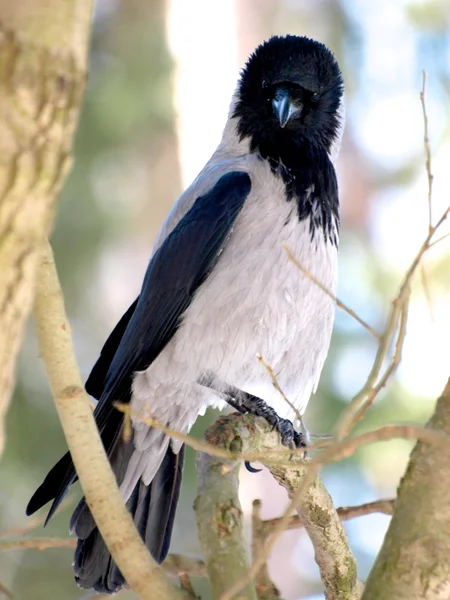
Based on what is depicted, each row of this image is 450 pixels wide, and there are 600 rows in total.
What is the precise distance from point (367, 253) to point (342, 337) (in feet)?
3.37

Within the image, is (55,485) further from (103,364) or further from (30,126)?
(30,126)

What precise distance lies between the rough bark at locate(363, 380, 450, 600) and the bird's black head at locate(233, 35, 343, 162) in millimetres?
2212

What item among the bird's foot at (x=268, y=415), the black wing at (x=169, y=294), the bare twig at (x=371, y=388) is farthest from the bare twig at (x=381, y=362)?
the black wing at (x=169, y=294)

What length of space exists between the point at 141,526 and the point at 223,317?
3.06 feet

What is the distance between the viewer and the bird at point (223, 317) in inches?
141

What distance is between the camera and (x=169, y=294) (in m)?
3.70

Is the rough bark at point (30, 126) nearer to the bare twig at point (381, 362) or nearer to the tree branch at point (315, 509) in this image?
the bare twig at point (381, 362)

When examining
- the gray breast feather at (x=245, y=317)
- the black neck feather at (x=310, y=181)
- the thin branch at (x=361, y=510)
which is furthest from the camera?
the black neck feather at (x=310, y=181)

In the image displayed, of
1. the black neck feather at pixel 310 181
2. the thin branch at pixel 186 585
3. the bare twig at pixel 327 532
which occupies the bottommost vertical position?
the thin branch at pixel 186 585

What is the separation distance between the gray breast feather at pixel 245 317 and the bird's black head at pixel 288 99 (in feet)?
0.95

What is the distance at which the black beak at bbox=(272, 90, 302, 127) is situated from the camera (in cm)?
395

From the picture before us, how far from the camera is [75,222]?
25.2 ft

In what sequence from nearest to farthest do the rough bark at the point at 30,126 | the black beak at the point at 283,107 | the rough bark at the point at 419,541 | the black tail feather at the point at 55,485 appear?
1. the rough bark at the point at 30,126
2. the rough bark at the point at 419,541
3. the black tail feather at the point at 55,485
4. the black beak at the point at 283,107

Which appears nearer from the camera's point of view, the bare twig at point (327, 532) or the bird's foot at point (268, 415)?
the bare twig at point (327, 532)
